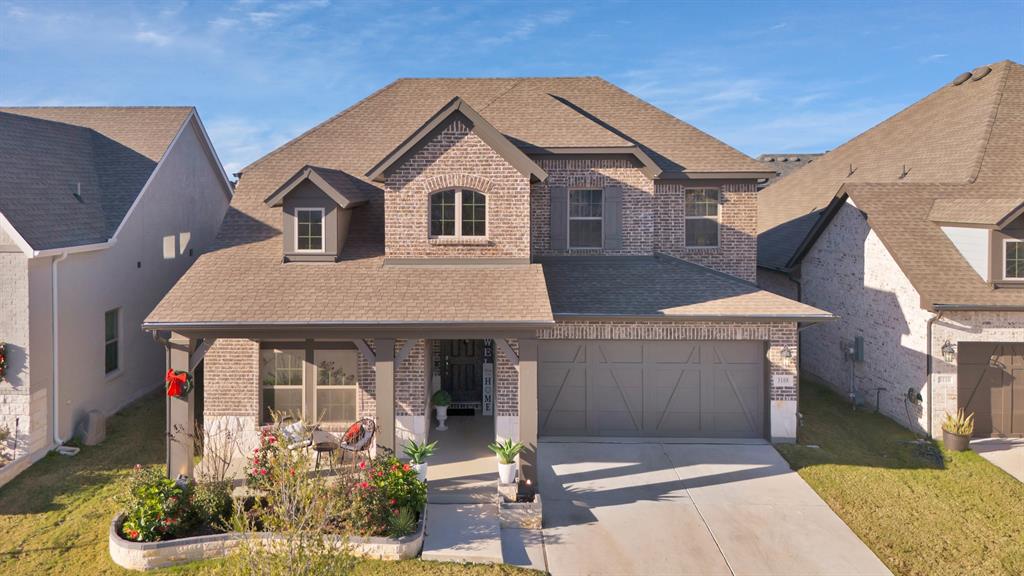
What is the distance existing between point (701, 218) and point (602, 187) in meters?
3.01

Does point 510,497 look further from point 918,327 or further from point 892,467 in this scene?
point 918,327

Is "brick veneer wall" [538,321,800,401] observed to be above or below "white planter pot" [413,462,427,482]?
above

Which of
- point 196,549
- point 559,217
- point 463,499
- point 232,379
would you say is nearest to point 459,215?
point 559,217

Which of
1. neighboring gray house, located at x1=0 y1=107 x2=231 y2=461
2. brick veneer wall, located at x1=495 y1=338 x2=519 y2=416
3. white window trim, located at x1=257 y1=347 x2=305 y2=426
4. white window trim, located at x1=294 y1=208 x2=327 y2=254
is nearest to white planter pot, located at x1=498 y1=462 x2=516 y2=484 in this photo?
brick veneer wall, located at x1=495 y1=338 x2=519 y2=416

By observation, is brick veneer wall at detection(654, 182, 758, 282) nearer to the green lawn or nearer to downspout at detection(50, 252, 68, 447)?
the green lawn

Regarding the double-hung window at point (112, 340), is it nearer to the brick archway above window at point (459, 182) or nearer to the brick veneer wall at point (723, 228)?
→ the brick archway above window at point (459, 182)

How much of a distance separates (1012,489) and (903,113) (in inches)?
675

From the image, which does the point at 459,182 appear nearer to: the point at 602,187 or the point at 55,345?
the point at 602,187

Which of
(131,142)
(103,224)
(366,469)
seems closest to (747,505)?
(366,469)

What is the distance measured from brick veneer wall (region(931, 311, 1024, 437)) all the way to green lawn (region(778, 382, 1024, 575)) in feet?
3.73

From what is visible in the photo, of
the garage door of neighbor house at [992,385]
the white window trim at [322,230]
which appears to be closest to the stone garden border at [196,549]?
the white window trim at [322,230]

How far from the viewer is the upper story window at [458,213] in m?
14.6

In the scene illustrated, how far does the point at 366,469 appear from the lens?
10.6 metres

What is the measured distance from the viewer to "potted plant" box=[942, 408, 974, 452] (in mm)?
14500
